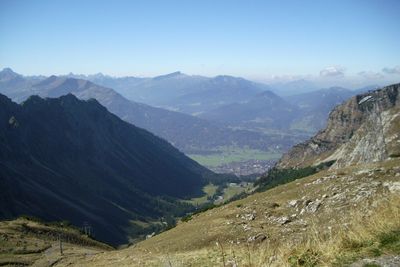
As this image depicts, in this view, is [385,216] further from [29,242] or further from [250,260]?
[29,242]

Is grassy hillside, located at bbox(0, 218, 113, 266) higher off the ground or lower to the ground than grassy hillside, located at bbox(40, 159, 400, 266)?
lower

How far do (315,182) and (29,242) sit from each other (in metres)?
38.4

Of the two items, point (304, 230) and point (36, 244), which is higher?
point (304, 230)

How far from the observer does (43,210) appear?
622 feet

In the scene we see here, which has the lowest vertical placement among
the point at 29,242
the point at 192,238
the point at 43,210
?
the point at 43,210

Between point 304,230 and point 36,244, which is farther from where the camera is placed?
point 36,244

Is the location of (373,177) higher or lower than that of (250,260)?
lower

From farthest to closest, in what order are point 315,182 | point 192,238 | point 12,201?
1. point 12,201
2. point 315,182
3. point 192,238

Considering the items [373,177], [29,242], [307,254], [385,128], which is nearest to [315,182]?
[373,177]

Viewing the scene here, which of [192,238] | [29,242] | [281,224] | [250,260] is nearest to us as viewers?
[250,260]

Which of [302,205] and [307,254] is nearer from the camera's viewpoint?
[307,254]

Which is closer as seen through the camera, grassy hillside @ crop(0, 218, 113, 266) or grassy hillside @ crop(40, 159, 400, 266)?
grassy hillside @ crop(40, 159, 400, 266)

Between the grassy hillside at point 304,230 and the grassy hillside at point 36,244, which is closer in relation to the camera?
the grassy hillside at point 304,230

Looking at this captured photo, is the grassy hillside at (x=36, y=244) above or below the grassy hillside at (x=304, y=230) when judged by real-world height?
below
